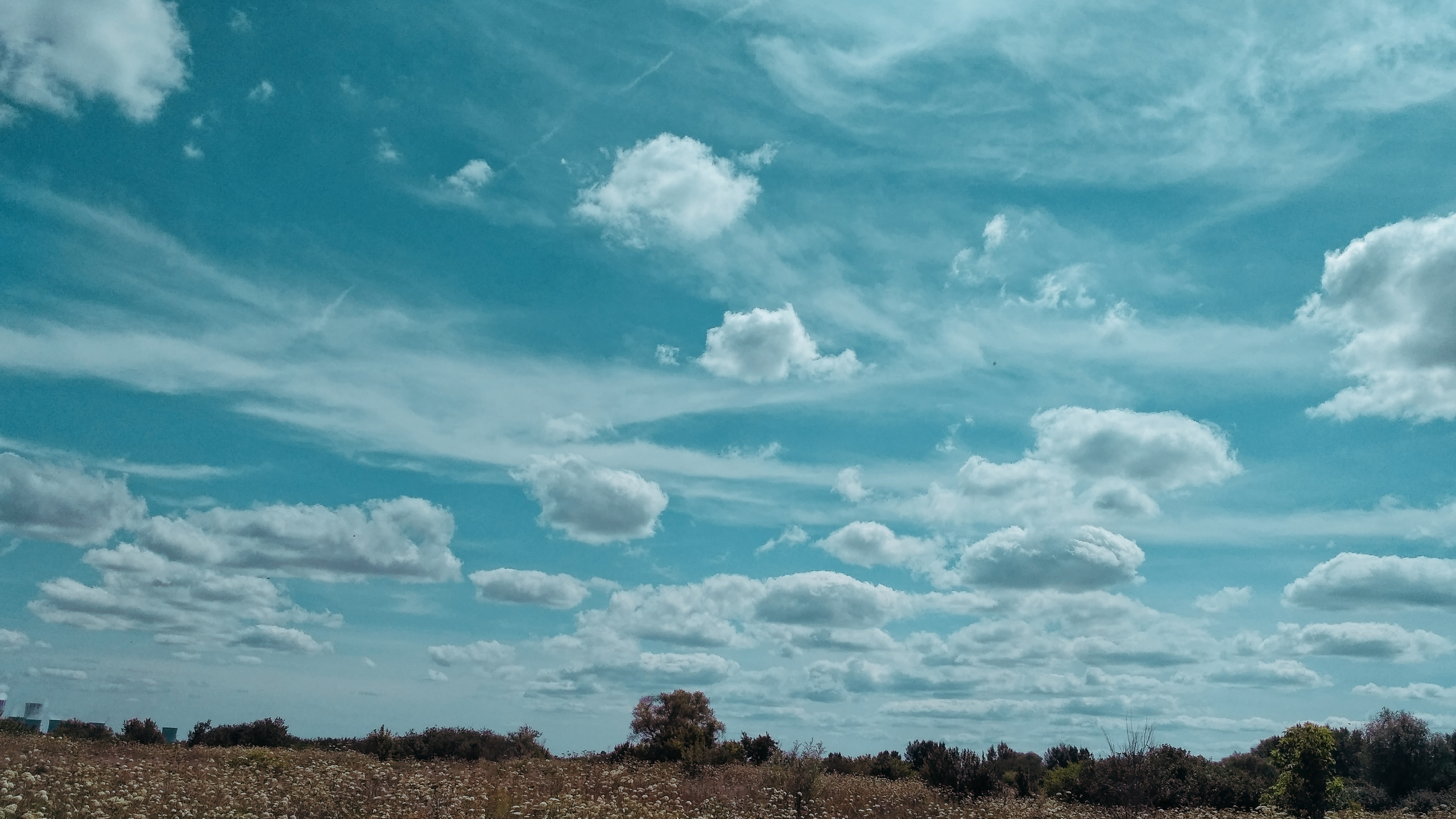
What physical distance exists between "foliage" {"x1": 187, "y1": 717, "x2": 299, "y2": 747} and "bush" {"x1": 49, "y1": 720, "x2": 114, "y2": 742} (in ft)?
9.81

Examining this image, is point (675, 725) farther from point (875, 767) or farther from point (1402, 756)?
point (1402, 756)

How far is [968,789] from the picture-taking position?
27.2 meters

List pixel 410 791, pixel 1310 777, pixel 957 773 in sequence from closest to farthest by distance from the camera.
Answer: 1. pixel 410 791
2. pixel 1310 777
3. pixel 957 773

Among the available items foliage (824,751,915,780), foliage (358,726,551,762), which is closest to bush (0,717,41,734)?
foliage (358,726,551,762)

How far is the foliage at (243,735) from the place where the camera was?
115ft

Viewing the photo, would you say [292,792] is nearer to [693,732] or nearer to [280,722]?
[693,732]

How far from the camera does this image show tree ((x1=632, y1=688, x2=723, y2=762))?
97.9 feet

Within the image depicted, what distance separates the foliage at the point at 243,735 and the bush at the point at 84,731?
299 cm

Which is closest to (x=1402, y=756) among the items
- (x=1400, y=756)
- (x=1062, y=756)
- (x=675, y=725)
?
(x=1400, y=756)

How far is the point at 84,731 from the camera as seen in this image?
32.4m

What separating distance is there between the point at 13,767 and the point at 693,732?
18050mm

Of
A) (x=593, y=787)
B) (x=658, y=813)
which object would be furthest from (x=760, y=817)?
(x=593, y=787)

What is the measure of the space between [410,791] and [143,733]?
2050cm

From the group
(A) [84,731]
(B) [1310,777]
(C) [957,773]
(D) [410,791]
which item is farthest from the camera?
(A) [84,731]
